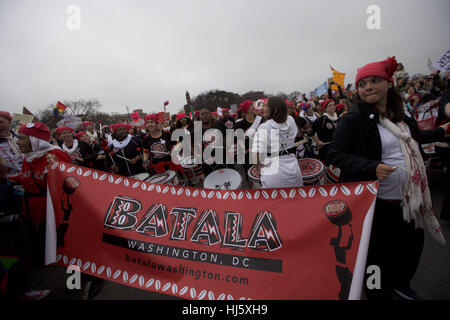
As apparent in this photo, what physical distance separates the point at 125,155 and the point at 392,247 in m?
5.10

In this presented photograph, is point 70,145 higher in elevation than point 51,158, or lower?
lower

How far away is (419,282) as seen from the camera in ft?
7.64

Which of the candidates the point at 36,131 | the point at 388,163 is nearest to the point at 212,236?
the point at 388,163

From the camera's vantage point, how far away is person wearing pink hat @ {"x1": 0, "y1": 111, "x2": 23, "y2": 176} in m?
3.08

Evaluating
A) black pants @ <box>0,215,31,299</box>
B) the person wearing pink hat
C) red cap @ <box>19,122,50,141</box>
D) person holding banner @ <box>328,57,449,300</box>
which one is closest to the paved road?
person holding banner @ <box>328,57,449,300</box>

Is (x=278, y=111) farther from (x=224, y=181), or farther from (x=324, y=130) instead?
(x=324, y=130)

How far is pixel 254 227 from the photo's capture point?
6.78 ft

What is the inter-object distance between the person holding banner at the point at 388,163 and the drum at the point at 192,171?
302 centimetres

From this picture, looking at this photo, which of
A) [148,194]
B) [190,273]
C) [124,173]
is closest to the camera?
[190,273]

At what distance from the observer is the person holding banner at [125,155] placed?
491 centimetres

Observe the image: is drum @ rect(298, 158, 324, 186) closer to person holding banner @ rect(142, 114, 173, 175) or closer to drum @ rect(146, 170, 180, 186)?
drum @ rect(146, 170, 180, 186)
